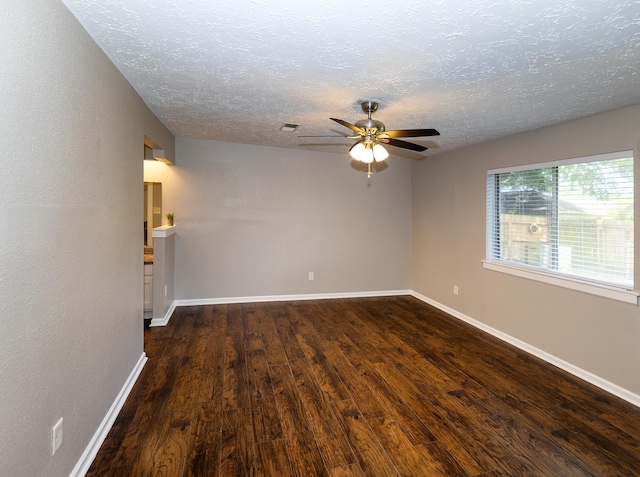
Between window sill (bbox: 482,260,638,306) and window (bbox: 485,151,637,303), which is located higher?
window (bbox: 485,151,637,303)

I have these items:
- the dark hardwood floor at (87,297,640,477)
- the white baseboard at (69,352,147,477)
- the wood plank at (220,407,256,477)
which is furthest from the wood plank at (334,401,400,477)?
the white baseboard at (69,352,147,477)

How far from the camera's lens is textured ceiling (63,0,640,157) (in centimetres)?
151

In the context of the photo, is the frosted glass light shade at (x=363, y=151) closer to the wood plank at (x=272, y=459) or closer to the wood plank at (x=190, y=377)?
the wood plank at (x=272, y=459)

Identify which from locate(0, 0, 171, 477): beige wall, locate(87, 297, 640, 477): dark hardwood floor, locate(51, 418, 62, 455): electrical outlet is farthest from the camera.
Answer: locate(87, 297, 640, 477): dark hardwood floor

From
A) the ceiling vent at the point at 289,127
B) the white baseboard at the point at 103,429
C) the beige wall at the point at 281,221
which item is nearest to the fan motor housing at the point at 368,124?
the ceiling vent at the point at 289,127

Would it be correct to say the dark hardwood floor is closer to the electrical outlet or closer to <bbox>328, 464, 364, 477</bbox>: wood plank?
<bbox>328, 464, 364, 477</bbox>: wood plank

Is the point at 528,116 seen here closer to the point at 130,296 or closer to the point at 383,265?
the point at 383,265

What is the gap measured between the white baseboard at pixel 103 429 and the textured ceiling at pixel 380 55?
2.26m

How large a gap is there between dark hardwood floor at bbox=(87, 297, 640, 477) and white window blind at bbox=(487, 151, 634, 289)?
0.98 meters

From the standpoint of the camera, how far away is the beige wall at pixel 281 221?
15.3ft

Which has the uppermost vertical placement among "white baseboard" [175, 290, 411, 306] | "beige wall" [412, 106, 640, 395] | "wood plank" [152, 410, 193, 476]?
"beige wall" [412, 106, 640, 395]

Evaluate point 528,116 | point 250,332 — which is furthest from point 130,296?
point 528,116

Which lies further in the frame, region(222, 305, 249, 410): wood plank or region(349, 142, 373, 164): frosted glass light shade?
region(349, 142, 373, 164): frosted glass light shade

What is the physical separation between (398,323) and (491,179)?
2.10 m
